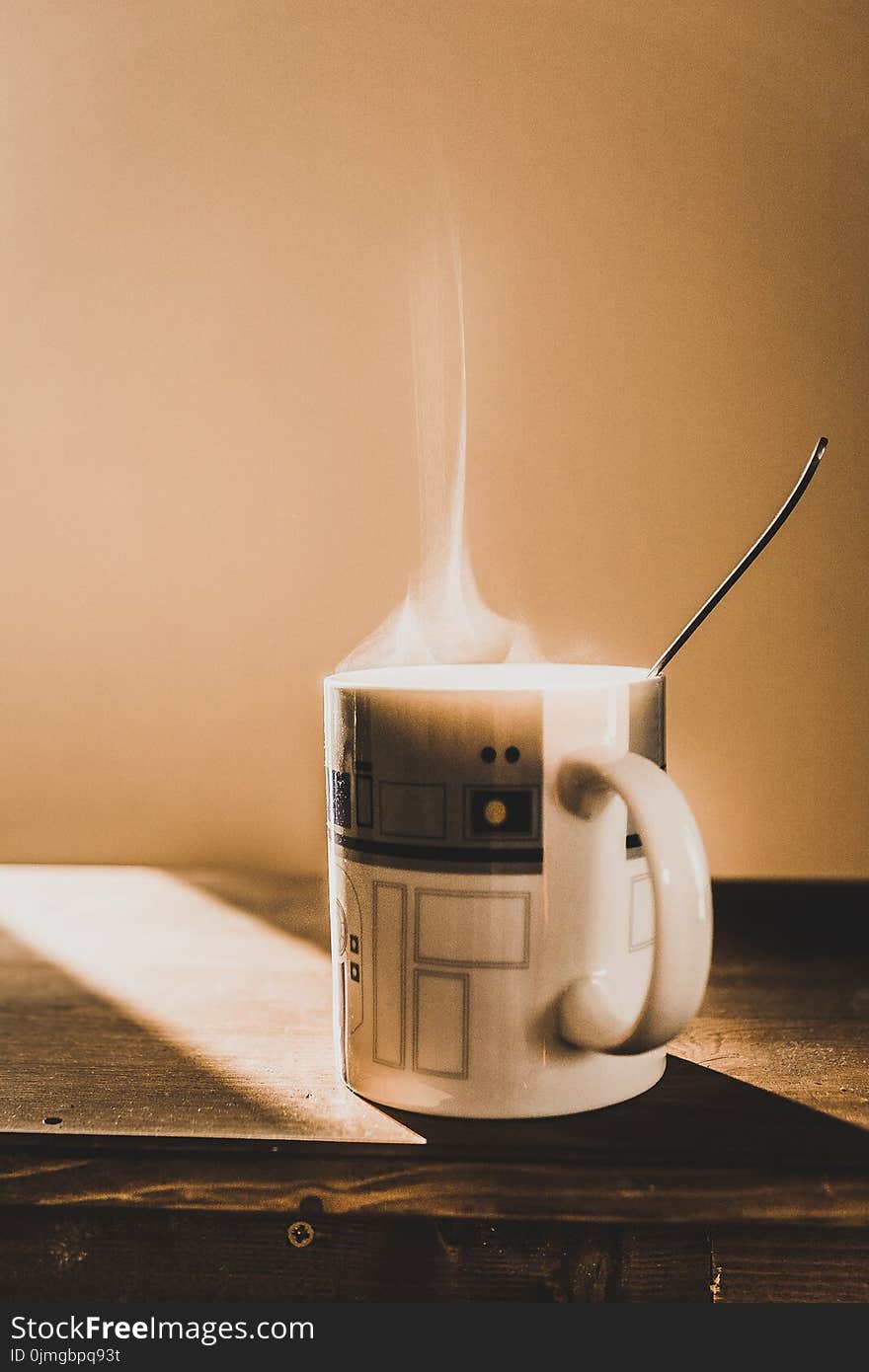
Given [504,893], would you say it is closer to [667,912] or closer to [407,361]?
[667,912]

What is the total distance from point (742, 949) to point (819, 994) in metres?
0.13

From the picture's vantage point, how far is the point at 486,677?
2.02 feet

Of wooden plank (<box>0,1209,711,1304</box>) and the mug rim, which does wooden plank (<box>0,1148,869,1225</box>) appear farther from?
the mug rim

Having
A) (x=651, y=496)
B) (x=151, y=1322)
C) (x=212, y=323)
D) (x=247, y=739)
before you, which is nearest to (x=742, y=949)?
(x=151, y=1322)

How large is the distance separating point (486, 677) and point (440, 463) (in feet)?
3.16

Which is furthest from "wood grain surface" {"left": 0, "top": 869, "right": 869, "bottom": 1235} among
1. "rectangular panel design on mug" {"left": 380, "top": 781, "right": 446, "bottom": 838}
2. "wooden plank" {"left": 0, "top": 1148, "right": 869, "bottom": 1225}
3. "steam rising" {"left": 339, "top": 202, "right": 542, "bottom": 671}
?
"steam rising" {"left": 339, "top": 202, "right": 542, "bottom": 671}

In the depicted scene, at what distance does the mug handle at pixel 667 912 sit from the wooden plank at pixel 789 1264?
94mm

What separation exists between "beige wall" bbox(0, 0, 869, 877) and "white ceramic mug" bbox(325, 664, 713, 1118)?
3.44 feet

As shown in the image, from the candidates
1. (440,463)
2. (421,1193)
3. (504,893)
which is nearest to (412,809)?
(504,893)

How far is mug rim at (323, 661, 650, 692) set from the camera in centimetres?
49

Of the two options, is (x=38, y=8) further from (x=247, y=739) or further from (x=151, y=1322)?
(x=151, y=1322)

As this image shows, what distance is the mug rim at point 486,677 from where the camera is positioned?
487mm

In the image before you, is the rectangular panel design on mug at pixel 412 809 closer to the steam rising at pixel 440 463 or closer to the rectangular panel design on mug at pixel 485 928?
the rectangular panel design on mug at pixel 485 928

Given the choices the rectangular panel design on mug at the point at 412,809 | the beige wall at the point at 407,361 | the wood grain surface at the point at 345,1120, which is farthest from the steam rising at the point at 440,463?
the rectangular panel design on mug at the point at 412,809
